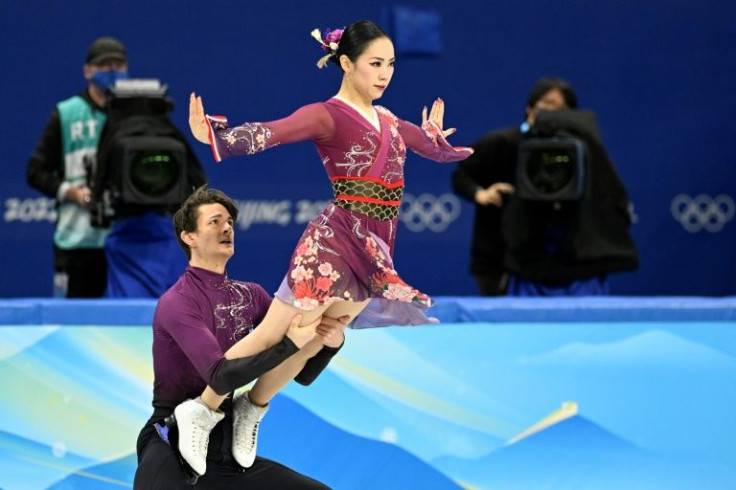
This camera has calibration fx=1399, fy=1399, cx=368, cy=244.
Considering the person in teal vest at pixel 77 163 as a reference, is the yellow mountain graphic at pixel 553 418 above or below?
below

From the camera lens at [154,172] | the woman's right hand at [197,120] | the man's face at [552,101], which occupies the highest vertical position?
the woman's right hand at [197,120]

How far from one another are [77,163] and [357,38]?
2.92 metres

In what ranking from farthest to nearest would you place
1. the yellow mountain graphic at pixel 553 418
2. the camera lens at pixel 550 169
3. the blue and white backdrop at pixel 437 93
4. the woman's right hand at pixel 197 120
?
the blue and white backdrop at pixel 437 93, the camera lens at pixel 550 169, the yellow mountain graphic at pixel 553 418, the woman's right hand at pixel 197 120

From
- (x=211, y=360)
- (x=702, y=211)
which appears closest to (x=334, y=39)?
(x=211, y=360)

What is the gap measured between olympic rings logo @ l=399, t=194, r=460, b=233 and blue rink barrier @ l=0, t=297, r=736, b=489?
10.8 ft

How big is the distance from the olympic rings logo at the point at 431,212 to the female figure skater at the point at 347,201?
417 centimetres

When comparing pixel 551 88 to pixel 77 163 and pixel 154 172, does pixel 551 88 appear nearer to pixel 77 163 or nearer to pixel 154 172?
pixel 154 172

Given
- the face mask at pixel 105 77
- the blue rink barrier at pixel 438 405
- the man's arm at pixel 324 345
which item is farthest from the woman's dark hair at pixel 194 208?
the face mask at pixel 105 77

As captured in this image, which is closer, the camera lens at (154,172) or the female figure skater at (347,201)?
the female figure skater at (347,201)

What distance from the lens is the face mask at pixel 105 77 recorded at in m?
6.30

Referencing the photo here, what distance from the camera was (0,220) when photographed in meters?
7.80

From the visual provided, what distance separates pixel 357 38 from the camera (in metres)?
3.76

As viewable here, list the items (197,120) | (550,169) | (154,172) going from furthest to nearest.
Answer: (550,169) → (154,172) → (197,120)

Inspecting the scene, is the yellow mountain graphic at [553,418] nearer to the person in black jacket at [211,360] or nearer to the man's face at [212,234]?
the person in black jacket at [211,360]
